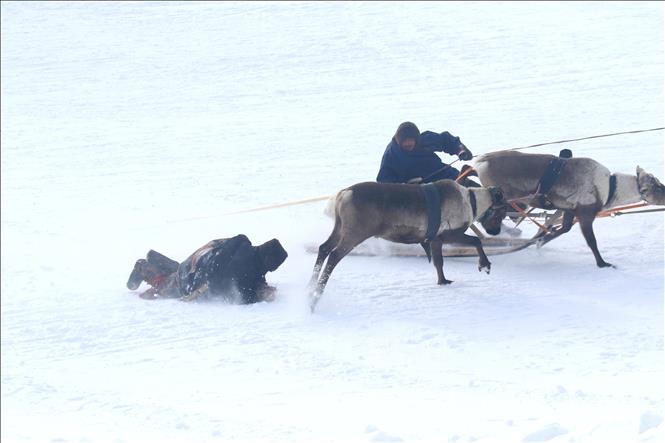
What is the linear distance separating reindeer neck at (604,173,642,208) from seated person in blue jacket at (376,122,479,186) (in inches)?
42.3

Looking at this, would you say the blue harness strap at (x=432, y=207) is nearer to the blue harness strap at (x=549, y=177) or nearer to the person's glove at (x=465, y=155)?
the person's glove at (x=465, y=155)

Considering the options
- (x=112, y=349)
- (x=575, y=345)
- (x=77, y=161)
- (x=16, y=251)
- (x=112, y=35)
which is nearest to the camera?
(x=575, y=345)

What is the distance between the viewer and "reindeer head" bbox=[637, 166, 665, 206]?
8484 millimetres

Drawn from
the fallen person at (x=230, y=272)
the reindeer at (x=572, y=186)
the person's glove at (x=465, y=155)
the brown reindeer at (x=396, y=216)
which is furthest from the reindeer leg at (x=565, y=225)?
the fallen person at (x=230, y=272)

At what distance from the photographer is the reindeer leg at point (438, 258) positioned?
26.3 feet

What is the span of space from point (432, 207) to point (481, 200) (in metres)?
0.48

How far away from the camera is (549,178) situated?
8414mm

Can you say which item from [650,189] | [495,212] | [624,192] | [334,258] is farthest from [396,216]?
[650,189]

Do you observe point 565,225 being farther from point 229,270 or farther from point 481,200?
point 229,270

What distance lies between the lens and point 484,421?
5.64m

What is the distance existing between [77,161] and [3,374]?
805cm

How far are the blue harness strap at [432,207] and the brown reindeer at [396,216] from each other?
1.0 inches

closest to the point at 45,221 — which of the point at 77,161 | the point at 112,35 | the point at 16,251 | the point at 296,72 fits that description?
the point at 16,251

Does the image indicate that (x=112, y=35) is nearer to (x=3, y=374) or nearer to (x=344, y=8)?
(x=344, y=8)
